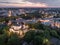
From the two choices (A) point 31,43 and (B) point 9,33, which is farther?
(B) point 9,33

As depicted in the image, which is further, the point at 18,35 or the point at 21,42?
the point at 18,35

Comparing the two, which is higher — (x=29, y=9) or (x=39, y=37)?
(x=39, y=37)

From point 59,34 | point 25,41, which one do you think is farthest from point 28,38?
point 59,34

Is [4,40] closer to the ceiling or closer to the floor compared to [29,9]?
closer to the ceiling

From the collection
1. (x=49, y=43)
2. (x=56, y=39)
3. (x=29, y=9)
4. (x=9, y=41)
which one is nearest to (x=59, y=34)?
(x=56, y=39)

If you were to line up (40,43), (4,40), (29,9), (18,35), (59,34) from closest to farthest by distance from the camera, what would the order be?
(40,43) → (4,40) → (18,35) → (59,34) → (29,9)

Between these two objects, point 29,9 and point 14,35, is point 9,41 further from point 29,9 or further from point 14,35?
point 29,9

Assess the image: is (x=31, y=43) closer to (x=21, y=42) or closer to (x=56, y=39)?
(x=21, y=42)

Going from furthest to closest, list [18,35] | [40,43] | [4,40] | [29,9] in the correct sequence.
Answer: [29,9], [18,35], [4,40], [40,43]

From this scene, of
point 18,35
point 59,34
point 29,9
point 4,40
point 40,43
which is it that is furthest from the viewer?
point 29,9
